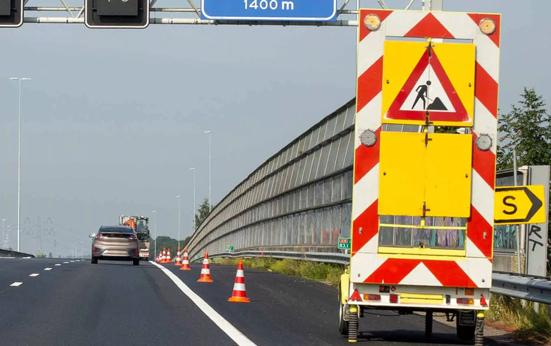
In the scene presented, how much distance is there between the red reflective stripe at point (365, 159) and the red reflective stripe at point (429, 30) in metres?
1.12

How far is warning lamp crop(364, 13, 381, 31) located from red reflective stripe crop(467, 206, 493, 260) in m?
2.15

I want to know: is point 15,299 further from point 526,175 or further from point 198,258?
point 198,258

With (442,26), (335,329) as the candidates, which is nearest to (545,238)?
(335,329)

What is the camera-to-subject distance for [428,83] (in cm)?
1239

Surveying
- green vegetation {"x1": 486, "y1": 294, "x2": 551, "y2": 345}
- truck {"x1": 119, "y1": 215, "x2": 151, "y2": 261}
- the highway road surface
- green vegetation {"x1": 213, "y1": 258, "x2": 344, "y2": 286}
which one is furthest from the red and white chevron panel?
truck {"x1": 119, "y1": 215, "x2": 151, "y2": 261}

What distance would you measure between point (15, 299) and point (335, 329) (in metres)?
5.80

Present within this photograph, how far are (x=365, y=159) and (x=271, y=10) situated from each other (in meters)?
14.6

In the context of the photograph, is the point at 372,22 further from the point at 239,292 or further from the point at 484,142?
the point at 239,292

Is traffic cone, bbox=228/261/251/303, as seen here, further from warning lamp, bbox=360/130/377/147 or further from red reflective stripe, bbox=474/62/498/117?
red reflective stripe, bbox=474/62/498/117

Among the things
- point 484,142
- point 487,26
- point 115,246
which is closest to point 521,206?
point 484,142

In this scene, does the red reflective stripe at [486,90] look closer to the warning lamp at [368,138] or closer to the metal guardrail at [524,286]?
the warning lamp at [368,138]

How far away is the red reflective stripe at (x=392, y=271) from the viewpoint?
12305mm

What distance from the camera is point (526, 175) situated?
634 inches

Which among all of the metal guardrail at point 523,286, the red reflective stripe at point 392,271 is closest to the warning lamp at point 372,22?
the red reflective stripe at point 392,271
